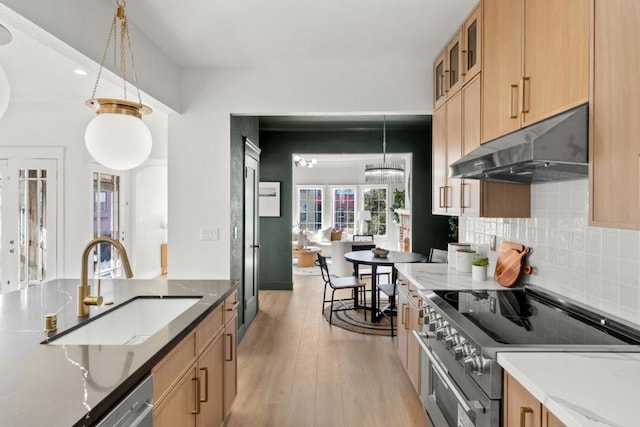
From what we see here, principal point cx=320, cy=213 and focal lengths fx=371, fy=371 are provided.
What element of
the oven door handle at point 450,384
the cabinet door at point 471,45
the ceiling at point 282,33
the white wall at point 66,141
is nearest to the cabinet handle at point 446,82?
the ceiling at point 282,33

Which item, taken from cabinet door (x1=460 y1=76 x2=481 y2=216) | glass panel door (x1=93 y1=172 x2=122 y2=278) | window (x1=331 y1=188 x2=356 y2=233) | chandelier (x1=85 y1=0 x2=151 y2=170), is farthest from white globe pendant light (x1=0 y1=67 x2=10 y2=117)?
window (x1=331 y1=188 x2=356 y2=233)

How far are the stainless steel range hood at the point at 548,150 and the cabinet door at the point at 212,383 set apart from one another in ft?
5.43

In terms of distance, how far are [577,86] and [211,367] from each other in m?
2.10

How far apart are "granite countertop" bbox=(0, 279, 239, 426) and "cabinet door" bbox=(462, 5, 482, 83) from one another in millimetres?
2162

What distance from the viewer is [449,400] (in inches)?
74.4

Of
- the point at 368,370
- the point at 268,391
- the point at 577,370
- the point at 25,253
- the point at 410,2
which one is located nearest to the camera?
the point at 577,370

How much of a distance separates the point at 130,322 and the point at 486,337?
1.75m

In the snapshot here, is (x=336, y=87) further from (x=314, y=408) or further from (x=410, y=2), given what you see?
(x=314, y=408)

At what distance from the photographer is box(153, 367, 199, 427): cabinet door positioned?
1.36 meters

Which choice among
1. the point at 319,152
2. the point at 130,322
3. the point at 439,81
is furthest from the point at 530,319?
the point at 319,152

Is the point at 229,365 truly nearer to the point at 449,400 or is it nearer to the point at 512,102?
the point at 449,400

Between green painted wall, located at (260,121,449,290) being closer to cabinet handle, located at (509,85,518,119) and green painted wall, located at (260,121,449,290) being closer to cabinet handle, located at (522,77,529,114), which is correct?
cabinet handle, located at (509,85,518,119)

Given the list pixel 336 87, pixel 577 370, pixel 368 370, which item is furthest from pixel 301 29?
pixel 368 370

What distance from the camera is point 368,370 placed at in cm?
317
